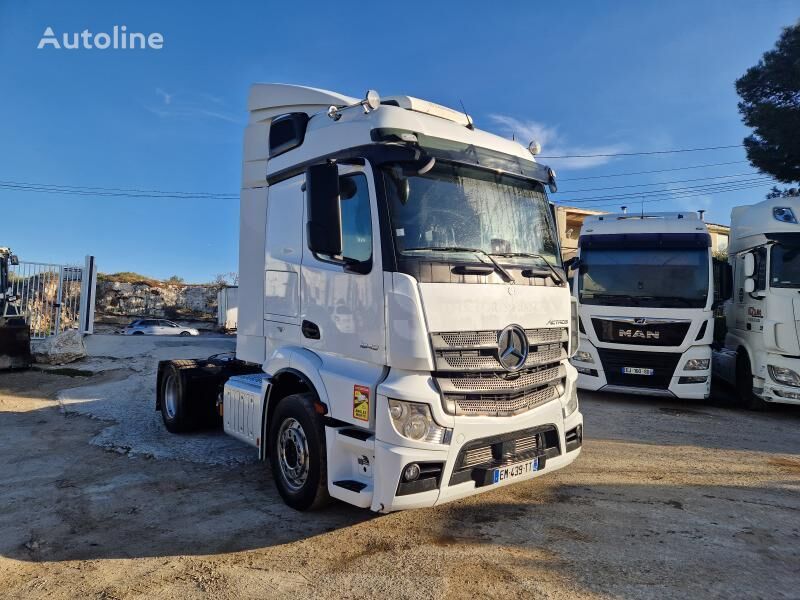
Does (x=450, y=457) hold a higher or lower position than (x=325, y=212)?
lower

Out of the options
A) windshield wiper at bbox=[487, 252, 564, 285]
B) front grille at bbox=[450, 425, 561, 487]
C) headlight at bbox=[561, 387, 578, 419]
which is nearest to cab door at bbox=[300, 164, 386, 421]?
front grille at bbox=[450, 425, 561, 487]

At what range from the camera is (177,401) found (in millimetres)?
6500

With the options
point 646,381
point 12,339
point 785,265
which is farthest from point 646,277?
point 12,339

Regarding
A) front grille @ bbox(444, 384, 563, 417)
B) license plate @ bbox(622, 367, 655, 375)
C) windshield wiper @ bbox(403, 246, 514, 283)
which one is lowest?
license plate @ bbox(622, 367, 655, 375)

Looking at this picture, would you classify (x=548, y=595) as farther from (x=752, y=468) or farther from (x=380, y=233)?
(x=752, y=468)

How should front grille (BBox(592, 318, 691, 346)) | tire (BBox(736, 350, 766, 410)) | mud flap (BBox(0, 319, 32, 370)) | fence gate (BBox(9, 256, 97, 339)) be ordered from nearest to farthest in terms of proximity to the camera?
1. front grille (BBox(592, 318, 691, 346))
2. tire (BBox(736, 350, 766, 410))
3. mud flap (BBox(0, 319, 32, 370))
4. fence gate (BBox(9, 256, 97, 339))

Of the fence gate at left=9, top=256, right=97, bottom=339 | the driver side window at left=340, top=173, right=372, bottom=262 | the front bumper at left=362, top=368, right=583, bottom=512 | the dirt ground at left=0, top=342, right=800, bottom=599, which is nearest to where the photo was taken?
the dirt ground at left=0, top=342, right=800, bottom=599

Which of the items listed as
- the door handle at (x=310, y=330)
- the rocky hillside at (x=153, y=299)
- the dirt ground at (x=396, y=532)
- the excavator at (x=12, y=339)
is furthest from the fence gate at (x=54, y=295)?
the rocky hillside at (x=153, y=299)

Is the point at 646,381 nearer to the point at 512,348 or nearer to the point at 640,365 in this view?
the point at 640,365

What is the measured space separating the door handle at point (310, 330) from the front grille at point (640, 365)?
21.0 feet

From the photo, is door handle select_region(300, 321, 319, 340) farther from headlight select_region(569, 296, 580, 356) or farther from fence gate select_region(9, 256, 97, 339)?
fence gate select_region(9, 256, 97, 339)

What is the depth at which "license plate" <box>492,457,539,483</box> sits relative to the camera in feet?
12.1

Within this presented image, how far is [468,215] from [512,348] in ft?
3.45

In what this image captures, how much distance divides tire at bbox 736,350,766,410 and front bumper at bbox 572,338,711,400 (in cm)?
82
